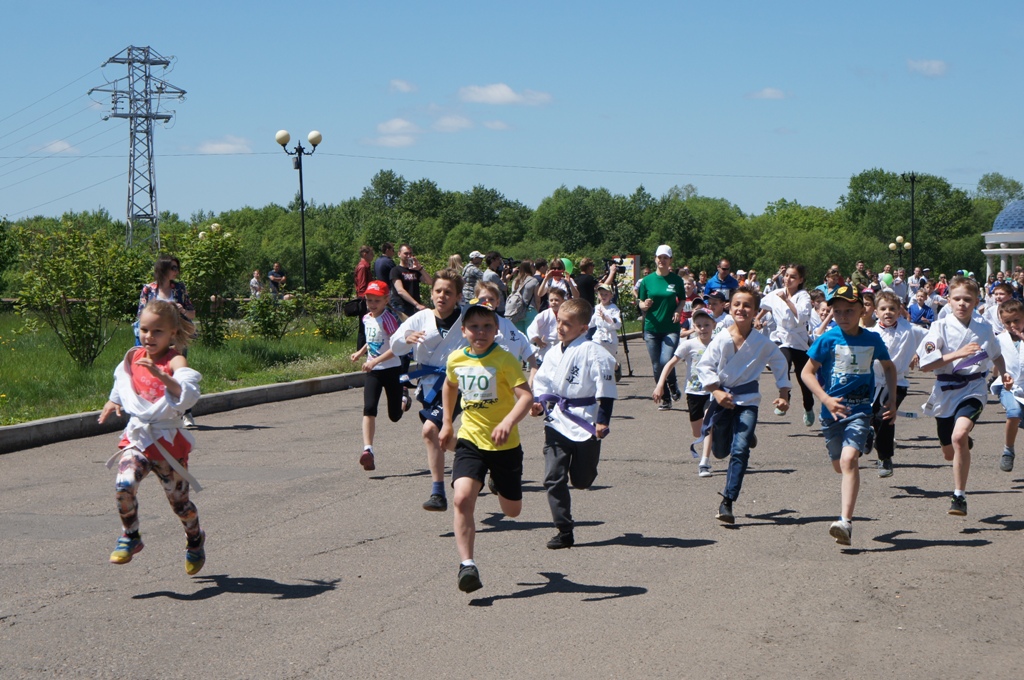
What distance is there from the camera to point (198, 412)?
Answer: 14.0 metres

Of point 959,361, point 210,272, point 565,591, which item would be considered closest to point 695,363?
point 959,361

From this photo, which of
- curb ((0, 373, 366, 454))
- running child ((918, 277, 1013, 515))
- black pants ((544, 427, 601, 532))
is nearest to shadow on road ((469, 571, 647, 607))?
black pants ((544, 427, 601, 532))

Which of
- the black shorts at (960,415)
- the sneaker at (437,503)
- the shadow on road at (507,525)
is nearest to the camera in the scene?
the shadow on road at (507,525)

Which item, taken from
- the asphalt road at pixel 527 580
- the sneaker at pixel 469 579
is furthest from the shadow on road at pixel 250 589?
the sneaker at pixel 469 579

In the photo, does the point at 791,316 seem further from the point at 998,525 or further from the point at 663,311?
the point at 998,525

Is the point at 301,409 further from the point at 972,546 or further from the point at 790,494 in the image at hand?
the point at 972,546

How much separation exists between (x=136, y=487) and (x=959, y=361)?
5514mm

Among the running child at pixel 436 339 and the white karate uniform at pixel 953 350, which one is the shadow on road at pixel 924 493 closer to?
the white karate uniform at pixel 953 350

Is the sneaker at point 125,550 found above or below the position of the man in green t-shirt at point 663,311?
below

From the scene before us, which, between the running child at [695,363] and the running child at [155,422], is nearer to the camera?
the running child at [155,422]

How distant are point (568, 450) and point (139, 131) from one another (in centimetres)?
7131

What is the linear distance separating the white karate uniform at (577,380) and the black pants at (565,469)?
6 cm

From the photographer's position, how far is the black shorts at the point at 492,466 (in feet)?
20.5

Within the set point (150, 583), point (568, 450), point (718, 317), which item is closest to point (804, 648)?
point (568, 450)
